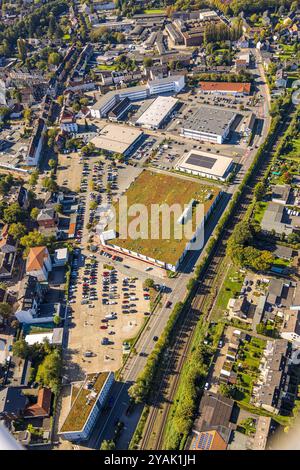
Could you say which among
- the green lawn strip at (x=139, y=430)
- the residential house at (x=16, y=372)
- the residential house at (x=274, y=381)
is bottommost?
the green lawn strip at (x=139, y=430)

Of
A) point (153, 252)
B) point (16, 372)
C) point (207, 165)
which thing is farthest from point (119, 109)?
point (16, 372)

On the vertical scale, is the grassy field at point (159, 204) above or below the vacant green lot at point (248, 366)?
above

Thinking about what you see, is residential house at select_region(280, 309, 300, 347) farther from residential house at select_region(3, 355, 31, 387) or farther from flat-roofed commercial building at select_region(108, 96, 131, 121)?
flat-roofed commercial building at select_region(108, 96, 131, 121)

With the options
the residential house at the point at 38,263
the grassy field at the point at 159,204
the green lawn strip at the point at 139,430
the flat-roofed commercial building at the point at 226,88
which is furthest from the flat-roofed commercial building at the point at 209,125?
the green lawn strip at the point at 139,430

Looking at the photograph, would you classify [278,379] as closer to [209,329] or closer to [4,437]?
[209,329]

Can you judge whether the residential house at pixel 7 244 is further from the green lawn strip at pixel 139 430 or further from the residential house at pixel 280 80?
the residential house at pixel 280 80

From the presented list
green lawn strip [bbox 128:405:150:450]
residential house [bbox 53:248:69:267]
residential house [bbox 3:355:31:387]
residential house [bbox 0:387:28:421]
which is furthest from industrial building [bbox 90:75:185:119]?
green lawn strip [bbox 128:405:150:450]

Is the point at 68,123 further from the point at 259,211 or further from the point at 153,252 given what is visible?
Result: the point at 259,211
